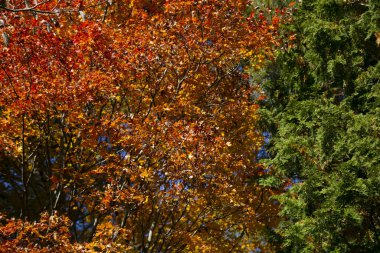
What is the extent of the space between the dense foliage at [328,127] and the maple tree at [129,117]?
3.42 feet

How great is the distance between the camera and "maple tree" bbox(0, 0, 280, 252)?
7.98 metres

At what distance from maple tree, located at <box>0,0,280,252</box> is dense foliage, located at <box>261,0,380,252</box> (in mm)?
1042

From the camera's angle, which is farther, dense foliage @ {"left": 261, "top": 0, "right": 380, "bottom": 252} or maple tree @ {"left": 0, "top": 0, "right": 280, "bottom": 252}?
dense foliage @ {"left": 261, "top": 0, "right": 380, "bottom": 252}

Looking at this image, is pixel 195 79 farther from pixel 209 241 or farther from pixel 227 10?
pixel 209 241

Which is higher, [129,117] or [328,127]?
[129,117]

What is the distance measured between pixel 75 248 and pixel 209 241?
20.3 feet

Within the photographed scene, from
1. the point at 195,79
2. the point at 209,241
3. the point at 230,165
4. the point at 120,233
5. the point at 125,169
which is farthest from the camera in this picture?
the point at 209,241

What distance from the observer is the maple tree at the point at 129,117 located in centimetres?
798

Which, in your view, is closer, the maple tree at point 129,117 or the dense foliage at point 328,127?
the maple tree at point 129,117

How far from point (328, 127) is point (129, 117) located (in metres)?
4.56

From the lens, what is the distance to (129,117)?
864 cm

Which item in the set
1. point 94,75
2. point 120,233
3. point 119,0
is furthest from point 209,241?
point 119,0

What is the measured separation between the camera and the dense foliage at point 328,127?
8.38 metres

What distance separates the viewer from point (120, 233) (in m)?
8.73
